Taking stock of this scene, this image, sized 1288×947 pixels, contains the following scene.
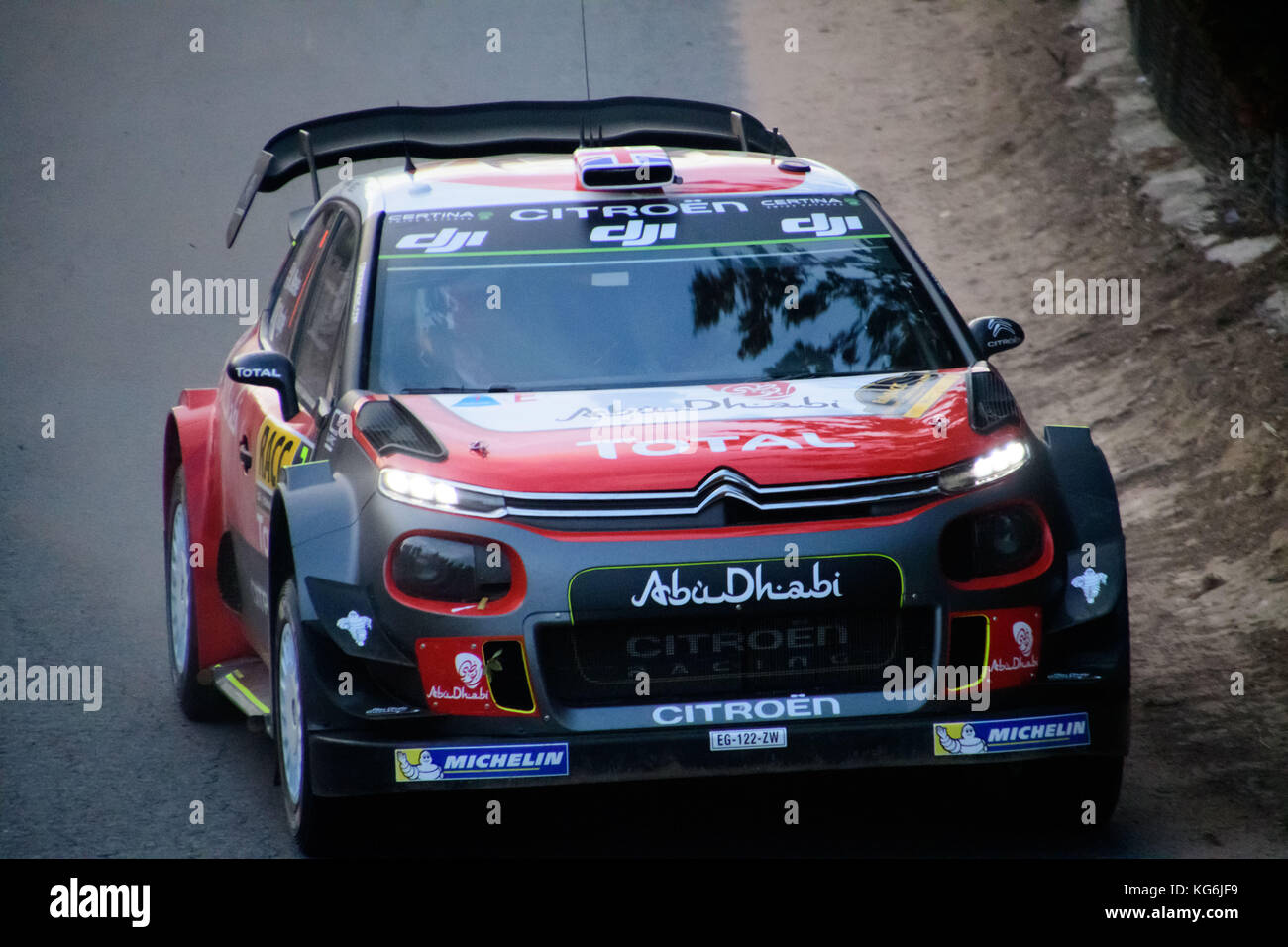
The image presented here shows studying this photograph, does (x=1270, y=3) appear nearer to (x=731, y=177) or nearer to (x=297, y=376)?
(x=731, y=177)

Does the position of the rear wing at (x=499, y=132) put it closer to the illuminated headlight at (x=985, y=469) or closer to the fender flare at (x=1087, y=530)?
the fender flare at (x=1087, y=530)

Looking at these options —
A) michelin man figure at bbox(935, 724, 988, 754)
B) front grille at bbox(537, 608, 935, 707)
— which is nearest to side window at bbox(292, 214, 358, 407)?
front grille at bbox(537, 608, 935, 707)

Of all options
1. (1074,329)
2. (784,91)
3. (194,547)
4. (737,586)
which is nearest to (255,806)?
(194,547)

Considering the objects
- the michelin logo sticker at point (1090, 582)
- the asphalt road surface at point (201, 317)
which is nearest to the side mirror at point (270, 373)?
the asphalt road surface at point (201, 317)

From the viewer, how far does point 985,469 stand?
221 inches

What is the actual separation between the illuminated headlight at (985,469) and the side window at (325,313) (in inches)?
80.1

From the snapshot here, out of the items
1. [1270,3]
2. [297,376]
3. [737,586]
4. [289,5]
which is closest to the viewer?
[737,586]

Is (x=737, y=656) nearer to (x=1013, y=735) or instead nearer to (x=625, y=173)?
(x=1013, y=735)

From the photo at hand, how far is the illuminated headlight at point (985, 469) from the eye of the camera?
5.55m

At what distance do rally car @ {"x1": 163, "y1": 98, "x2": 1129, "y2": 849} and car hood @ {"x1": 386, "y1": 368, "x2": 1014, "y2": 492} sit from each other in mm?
11

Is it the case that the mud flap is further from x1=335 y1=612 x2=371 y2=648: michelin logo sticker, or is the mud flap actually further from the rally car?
x1=335 y1=612 x2=371 y2=648: michelin logo sticker

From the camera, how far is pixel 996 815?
6.21m

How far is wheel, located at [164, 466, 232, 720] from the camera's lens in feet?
25.1

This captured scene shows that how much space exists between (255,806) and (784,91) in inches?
526
